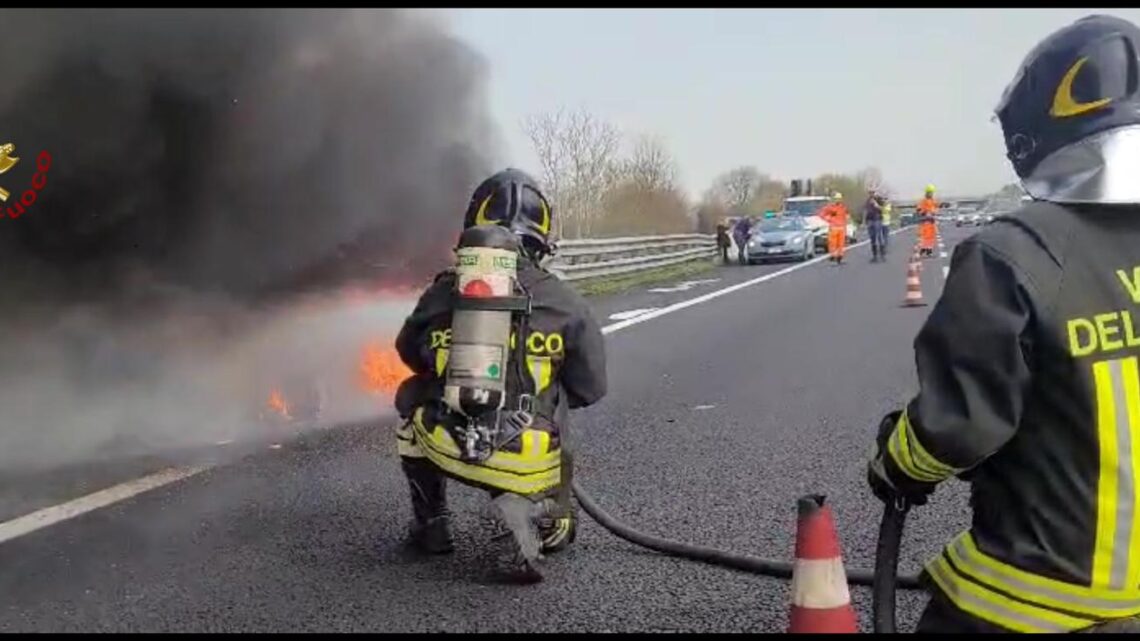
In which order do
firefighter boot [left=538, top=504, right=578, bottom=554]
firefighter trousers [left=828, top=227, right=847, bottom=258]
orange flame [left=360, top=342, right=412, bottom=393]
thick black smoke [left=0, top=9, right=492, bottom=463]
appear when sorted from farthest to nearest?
firefighter trousers [left=828, top=227, right=847, bottom=258]
orange flame [left=360, top=342, right=412, bottom=393]
thick black smoke [left=0, top=9, right=492, bottom=463]
firefighter boot [left=538, top=504, right=578, bottom=554]

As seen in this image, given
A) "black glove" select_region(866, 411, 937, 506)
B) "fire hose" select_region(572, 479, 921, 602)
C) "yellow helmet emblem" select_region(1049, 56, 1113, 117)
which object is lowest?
"fire hose" select_region(572, 479, 921, 602)

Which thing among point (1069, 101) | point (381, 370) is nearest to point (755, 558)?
point (1069, 101)

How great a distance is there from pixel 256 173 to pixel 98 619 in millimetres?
5521

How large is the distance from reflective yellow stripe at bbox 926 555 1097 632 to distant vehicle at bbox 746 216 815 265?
25741 millimetres

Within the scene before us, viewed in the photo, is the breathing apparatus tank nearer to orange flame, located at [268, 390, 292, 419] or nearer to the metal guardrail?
orange flame, located at [268, 390, 292, 419]

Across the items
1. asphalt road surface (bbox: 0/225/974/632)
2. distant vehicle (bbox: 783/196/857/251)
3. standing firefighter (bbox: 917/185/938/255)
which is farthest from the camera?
distant vehicle (bbox: 783/196/857/251)

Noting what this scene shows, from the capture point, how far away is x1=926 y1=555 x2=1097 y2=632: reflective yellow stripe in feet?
5.88

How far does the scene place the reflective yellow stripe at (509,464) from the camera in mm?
3475

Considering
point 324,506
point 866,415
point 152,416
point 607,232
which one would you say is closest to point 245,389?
point 152,416

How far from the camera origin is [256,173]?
8.22 meters

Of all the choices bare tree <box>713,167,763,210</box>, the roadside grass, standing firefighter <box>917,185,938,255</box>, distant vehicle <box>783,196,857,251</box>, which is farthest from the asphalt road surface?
bare tree <box>713,167,763,210</box>

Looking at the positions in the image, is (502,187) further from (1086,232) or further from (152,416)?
(152,416)

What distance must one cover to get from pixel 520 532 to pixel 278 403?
3.98 m

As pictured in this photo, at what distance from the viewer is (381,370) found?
310 inches
